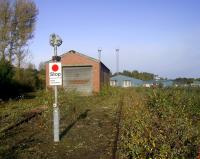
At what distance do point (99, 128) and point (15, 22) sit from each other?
34.9 meters

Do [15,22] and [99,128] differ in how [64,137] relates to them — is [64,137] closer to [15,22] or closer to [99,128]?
[99,128]

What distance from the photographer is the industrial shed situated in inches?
1409

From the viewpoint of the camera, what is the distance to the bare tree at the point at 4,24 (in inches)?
1649

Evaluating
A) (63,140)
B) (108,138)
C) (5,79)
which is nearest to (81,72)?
(5,79)

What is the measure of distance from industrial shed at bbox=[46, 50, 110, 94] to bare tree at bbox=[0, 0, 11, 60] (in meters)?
9.44

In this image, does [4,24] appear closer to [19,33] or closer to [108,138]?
[19,33]

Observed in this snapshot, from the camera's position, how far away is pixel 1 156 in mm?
7625

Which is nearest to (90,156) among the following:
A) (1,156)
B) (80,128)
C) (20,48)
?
(1,156)

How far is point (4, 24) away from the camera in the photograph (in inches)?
1674

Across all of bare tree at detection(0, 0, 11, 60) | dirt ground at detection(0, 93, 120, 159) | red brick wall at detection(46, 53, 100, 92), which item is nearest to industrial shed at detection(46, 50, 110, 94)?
red brick wall at detection(46, 53, 100, 92)

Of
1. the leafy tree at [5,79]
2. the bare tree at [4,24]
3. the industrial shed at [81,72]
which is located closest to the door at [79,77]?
the industrial shed at [81,72]

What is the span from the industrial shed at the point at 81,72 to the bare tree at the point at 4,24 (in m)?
9.44

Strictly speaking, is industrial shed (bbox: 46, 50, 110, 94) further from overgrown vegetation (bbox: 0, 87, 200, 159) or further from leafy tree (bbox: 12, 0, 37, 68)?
overgrown vegetation (bbox: 0, 87, 200, 159)

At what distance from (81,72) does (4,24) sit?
14025 millimetres
